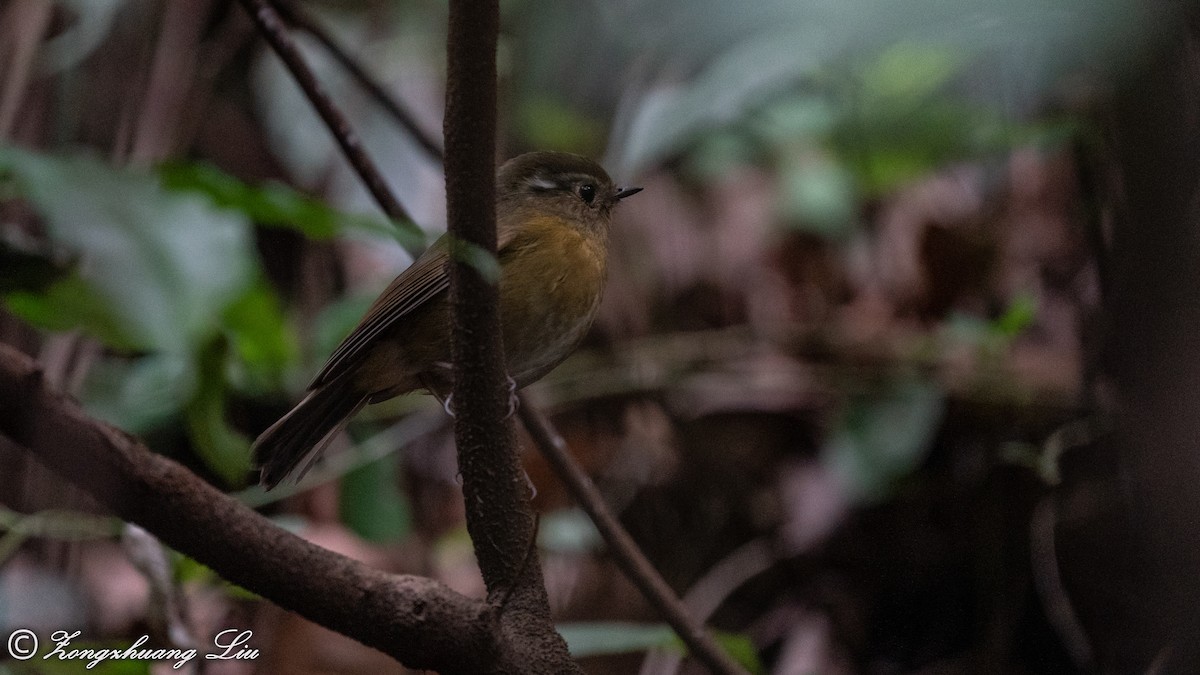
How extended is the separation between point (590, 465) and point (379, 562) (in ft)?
3.16

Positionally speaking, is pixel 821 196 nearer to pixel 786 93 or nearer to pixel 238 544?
pixel 786 93

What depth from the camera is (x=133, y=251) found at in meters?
2.20

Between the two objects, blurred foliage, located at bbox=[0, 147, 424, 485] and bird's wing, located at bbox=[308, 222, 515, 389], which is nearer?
blurred foliage, located at bbox=[0, 147, 424, 485]

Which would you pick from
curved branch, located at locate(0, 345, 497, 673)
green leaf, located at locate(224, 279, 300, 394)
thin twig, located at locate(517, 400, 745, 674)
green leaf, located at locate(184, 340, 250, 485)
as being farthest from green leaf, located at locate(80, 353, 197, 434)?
curved branch, located at locate(0, 345, 497, 673)

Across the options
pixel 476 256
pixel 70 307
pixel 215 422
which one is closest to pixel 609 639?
pixel 215 422

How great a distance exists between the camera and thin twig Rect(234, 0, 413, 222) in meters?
2.39

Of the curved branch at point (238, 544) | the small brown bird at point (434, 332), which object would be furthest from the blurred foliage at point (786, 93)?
the curved branch at point (238, 544)

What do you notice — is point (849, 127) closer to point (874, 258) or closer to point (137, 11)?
point (874, 258)

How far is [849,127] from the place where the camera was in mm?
4141

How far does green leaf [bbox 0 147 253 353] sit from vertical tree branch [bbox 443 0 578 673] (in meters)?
0.77

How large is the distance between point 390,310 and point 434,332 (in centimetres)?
10

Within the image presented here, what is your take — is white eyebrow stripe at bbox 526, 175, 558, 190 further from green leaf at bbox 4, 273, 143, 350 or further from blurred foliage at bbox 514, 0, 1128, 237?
green leaf at bbox 4, 273, 143, 350

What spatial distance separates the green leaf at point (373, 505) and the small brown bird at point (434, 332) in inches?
26.1

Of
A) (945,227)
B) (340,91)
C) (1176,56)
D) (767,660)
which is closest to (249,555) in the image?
(1176,56)
